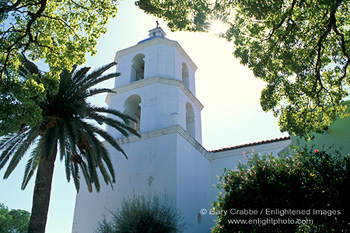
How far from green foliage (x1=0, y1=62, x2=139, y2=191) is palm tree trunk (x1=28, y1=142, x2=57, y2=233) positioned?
17.2 inches

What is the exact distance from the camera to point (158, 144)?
13930 mm

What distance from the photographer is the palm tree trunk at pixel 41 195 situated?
9930 millimetres

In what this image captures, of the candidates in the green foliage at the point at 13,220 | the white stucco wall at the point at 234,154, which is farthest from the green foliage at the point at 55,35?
the green foliage at the point at 13,220

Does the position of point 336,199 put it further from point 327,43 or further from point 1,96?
point 1,96

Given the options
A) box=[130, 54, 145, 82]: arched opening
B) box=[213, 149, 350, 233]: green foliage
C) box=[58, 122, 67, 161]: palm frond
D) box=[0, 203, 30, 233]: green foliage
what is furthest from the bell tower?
box=[0, 203, 30, 233]: green foliage

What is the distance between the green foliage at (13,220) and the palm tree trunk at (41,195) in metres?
19.5

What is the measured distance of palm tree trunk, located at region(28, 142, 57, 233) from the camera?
9.93 meters

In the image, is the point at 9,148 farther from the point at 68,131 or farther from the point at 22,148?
the point at 68,131

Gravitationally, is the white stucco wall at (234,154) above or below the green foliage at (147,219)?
above

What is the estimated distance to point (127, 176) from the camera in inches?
551

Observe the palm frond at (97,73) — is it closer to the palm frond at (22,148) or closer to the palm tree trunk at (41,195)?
the palm frond at (22,148)

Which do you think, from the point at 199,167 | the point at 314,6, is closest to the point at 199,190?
the point at 199,167

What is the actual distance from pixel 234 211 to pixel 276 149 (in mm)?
8273

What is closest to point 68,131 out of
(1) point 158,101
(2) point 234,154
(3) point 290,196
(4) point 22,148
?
(4) point 22,148
